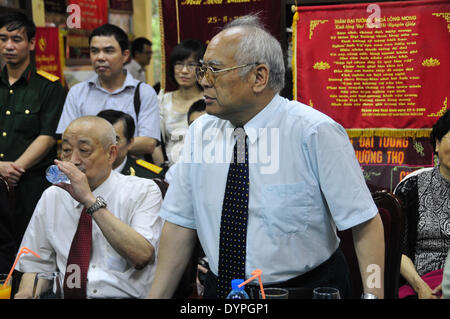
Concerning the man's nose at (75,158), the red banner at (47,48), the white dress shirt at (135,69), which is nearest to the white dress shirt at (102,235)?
the man's nose at (75,158)

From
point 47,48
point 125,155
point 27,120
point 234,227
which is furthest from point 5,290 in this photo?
point 47,48

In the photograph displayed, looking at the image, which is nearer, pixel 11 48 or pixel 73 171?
pixel 73 171

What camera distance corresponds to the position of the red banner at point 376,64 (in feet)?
11.4

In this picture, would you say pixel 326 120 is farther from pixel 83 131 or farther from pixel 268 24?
pixel 268 24

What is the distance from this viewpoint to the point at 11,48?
3.59 metres

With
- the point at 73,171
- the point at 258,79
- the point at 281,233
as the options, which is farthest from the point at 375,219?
the point at 73,171

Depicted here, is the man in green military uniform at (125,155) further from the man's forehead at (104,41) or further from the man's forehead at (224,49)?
the man's forehead at (224,49)

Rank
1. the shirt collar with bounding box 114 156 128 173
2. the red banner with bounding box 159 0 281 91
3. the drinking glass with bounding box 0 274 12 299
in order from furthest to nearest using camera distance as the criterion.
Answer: the red banner with bounding box 159 0 281 91, the shirt collar with bounding box 114 156 128 173, the drinking glass with bounding box 0 274 12 299

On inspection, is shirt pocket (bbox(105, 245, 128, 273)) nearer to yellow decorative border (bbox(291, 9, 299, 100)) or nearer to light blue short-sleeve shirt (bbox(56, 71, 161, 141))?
light blue short-sleeve shirt (bbox(56, 71, 161, 141))

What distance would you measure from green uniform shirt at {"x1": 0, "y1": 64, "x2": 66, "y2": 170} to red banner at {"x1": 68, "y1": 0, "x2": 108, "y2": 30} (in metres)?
1.88

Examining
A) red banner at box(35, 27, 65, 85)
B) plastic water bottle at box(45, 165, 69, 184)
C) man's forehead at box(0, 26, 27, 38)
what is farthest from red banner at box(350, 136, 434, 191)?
red banner at box(35, 27, 65, 85)

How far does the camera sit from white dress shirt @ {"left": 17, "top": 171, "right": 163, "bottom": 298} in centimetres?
220

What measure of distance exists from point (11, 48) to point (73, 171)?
182cm

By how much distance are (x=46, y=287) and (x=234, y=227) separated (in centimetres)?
56
